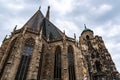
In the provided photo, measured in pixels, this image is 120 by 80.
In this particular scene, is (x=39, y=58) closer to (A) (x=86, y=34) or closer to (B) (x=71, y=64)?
Result: (B) (x=71, y=64)

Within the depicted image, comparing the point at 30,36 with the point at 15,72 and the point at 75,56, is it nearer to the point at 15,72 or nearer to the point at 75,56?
the point at 15,72

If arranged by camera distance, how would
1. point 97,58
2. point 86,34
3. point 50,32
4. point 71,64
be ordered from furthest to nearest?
point 86,34 → point 97,58 → point 50,32 → point 71,64

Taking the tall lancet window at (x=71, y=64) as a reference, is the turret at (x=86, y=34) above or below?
above

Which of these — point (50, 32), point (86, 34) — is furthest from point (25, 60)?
point (86, 34)

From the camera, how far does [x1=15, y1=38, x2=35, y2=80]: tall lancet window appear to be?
498 inches

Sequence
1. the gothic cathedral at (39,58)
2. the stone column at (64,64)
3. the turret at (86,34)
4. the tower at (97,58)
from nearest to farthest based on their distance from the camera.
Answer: the gothic cathedral at (39,58), the stone column at (64,64), the tower at (97,58), the turret at (86,34)

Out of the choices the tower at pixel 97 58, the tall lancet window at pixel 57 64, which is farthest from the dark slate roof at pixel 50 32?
the tower at pixel 97 58

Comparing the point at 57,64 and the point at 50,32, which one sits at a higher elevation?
the point at 50,32

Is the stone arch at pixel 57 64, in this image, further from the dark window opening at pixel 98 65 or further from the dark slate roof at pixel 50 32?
the dark window opening at pixel 98 65

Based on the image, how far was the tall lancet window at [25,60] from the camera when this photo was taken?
12656mm

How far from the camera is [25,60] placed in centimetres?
1383

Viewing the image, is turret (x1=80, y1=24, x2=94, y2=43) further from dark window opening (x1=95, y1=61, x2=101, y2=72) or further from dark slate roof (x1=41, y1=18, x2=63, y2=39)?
dark slate roof (x1=41, y1=18, x2=63, y2=39)

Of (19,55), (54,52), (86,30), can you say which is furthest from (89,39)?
(19,55)

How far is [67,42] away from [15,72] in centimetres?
874
